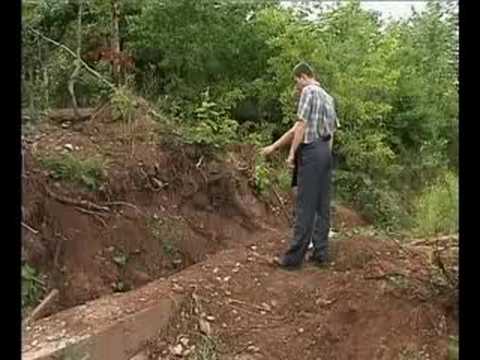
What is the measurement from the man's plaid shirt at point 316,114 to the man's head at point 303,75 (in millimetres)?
51

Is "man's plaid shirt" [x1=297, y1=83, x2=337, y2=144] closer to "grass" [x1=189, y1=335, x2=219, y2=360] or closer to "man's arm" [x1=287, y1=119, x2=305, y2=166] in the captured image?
"man's arm" [x1=287, y1=119, x2=305, y2=166]

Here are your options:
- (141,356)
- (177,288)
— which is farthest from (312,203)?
(141,356)

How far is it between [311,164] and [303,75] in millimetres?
357

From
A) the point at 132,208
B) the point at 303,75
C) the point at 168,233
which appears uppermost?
the point at 303,75

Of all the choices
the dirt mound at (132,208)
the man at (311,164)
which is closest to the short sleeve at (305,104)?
Answer: the man at (311,164)

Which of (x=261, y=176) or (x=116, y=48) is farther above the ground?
(x=116, y=48)

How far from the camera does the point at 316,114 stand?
2.91 m

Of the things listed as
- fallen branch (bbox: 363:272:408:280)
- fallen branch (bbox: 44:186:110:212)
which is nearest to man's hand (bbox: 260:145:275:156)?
fallen branch (bbox: 44:186:110:212)

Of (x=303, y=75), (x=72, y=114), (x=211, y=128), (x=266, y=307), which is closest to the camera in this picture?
(x=266, y=307)

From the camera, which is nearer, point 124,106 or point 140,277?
point 140,277

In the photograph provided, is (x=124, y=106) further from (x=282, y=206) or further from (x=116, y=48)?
(x=282, y=206)
